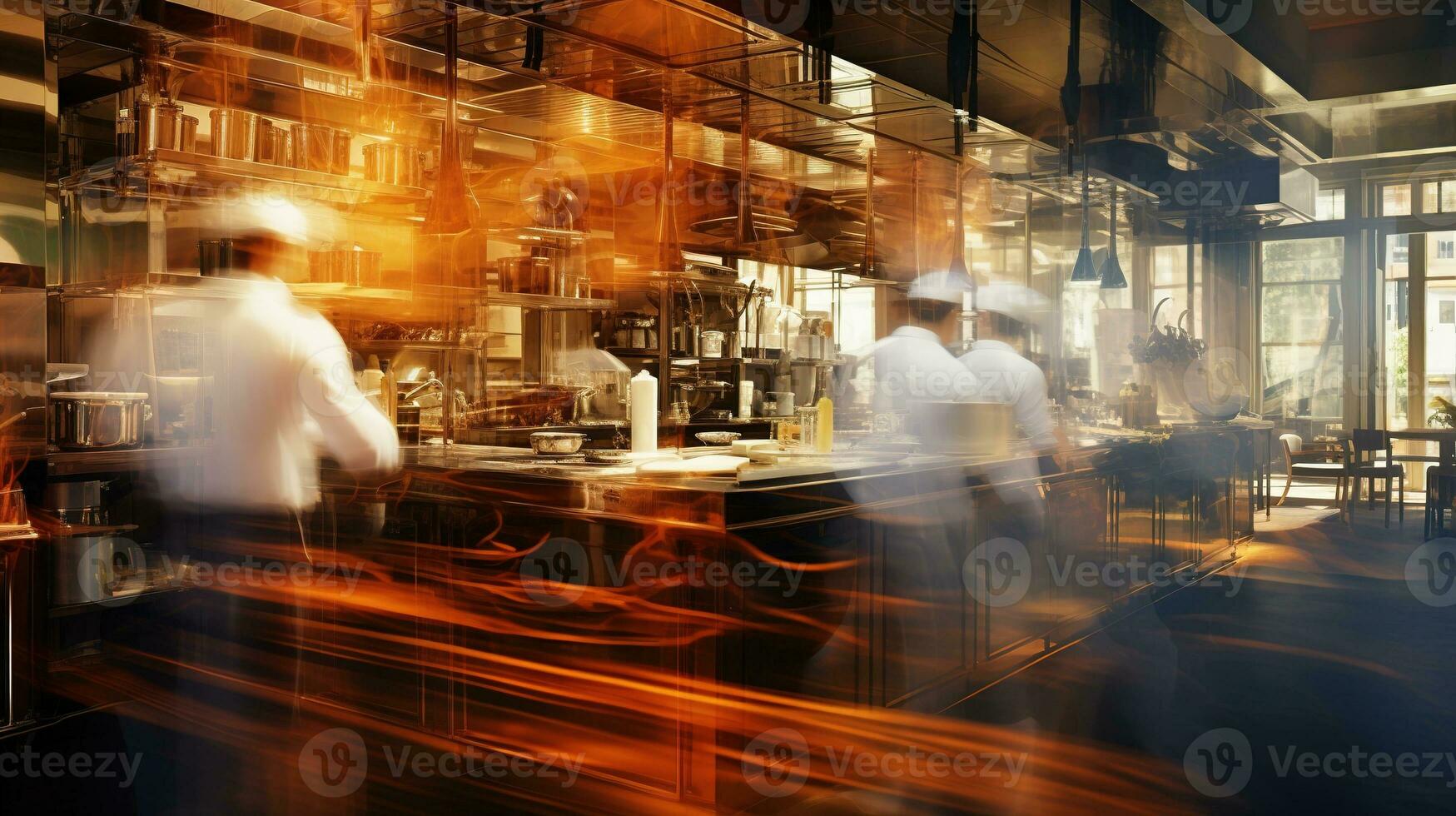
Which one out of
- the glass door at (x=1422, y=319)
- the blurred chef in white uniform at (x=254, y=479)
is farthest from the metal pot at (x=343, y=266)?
the glass door at (x=1422, y=319)

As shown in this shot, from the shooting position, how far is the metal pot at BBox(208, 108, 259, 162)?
4621 millimetres

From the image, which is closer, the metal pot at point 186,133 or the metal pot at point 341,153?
the metal pot at point 186,133

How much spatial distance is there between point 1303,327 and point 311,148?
1159 cm

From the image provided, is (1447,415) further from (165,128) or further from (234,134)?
(165,128)

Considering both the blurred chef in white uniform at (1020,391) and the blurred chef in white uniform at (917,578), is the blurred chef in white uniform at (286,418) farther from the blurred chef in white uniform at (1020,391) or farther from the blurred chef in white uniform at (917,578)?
the blurred chef in white uniform at (1020,391)

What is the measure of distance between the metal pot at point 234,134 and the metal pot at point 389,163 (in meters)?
0.63

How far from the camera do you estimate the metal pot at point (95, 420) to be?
410cm

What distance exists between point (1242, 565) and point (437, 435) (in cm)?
575

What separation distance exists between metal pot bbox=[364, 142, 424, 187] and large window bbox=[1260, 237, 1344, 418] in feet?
36.1

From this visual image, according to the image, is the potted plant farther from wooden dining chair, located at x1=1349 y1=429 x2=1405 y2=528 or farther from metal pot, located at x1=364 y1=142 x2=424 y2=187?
metal pot, located at x1=364 y1=142 x2=424 y2=187

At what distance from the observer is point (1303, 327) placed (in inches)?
495

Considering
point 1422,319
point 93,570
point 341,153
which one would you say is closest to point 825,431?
point 341,153

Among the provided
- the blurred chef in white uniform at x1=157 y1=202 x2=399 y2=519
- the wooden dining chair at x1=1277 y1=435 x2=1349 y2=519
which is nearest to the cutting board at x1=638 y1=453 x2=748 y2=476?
the blurred chef in white uniform at x1=157 y1=202 x2=399 y2=519

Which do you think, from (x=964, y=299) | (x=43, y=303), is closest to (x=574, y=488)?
(x=43, y=303)
